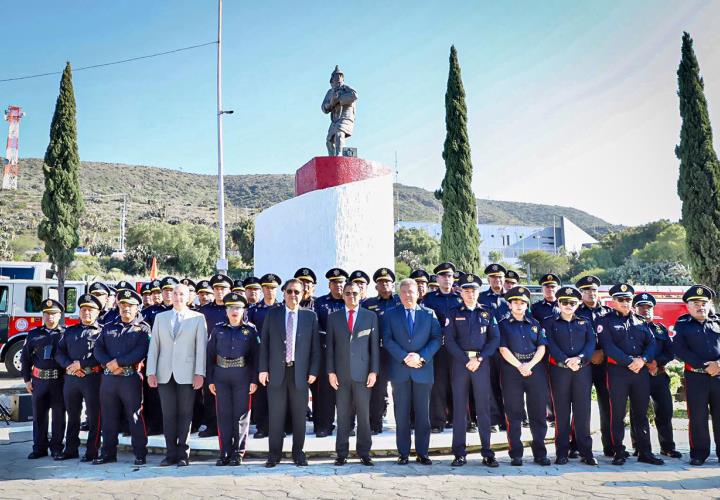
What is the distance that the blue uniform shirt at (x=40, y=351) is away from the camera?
546 centimetres

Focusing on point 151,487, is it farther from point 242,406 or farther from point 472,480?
point 472,480

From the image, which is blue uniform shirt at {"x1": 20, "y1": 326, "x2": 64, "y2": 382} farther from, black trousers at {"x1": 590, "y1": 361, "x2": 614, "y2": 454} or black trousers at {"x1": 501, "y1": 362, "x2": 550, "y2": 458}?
black trousers at {"x1": 590, "y1": 361, "x2": 614, "y2": 454}

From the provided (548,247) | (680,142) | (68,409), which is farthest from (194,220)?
(68,409)

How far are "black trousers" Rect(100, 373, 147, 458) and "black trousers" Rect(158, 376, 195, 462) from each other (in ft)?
0.84

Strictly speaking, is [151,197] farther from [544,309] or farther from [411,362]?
[411,362]

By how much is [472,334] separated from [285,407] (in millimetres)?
1854

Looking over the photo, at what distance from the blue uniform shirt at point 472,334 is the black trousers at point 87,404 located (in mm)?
3376

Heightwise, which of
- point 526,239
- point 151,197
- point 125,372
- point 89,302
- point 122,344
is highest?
point 151,197

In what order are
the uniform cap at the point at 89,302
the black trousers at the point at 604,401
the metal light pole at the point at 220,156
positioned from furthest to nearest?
the metal light pole at the point at 220,156, the uniform cap at the point at 89,302, the black trousers at the point at 604,401

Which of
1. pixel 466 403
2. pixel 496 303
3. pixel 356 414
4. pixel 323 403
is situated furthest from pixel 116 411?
pixel 496 303

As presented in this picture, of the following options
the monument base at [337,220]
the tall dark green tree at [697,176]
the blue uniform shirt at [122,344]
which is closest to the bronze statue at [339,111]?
the monument base at [337,220]

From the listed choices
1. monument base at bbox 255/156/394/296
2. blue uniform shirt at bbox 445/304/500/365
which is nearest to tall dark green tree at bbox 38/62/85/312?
monument base at bbox 255/156/394/296

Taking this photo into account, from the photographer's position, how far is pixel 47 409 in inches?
217

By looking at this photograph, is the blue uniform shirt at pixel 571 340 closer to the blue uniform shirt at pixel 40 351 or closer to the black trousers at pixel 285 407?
the black trousers at pixel 285 407
